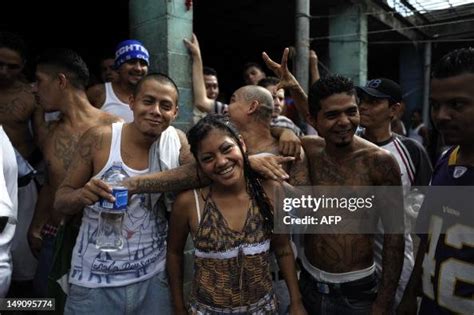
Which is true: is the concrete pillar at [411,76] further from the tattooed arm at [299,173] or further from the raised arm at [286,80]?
the tattooed arm at [299,173]

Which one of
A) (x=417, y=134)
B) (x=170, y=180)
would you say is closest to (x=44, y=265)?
(x=170, y=180)

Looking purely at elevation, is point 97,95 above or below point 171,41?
below

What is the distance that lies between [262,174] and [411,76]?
11.0 meters

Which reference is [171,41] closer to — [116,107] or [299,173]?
[116,107]

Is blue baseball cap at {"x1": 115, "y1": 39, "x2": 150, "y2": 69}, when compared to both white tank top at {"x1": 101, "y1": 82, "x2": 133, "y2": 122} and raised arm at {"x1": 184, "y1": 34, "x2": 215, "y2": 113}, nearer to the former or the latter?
white tank top at {"x1": 101, "y1": 82, "x2": 133, "y2": 122}

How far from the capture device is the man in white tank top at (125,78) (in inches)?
132

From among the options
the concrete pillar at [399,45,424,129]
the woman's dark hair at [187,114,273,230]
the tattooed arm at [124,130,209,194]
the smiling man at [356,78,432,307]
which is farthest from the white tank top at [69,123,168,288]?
the concrete pillar at [399,45,424,129]

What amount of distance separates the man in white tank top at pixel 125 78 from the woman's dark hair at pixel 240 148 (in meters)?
1.37

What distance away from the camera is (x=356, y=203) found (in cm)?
230

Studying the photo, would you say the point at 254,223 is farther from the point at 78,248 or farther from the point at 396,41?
the point at 396,41

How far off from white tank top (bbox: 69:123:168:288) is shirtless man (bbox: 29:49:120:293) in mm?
570

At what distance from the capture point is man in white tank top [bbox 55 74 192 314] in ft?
7.01

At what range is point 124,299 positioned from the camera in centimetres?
214

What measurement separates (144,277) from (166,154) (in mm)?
736
